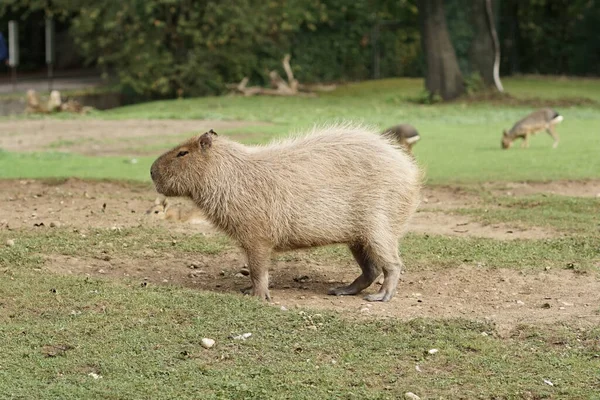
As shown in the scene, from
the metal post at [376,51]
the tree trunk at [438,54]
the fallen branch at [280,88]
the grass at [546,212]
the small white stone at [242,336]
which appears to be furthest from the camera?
the metal post at [376,51]

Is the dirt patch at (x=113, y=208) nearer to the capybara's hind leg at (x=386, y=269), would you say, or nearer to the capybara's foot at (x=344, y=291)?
the capybara's foot at (x=344, y=291)

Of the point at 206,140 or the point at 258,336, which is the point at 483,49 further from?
the point at 258,336

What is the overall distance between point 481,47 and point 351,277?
773 inches

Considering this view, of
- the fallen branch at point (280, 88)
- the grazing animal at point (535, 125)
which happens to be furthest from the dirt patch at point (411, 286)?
the fallen branch at point (280, 88)

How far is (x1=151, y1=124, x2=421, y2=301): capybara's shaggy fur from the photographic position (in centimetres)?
714

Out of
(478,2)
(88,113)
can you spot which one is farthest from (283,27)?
(88,113)

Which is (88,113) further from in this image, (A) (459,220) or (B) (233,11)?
(A) (459,220)

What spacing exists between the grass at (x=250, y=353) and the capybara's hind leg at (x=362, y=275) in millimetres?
1026

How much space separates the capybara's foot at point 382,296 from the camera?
282 inches

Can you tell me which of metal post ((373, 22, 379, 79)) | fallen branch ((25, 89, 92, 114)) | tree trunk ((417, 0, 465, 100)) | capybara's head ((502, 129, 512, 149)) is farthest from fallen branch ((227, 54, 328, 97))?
capybara's head ((502, 129, 512, 149))

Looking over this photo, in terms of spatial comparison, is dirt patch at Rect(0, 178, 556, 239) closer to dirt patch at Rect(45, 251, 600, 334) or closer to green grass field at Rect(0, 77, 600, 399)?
green grass field at Rect(0, 77, 600, 399)

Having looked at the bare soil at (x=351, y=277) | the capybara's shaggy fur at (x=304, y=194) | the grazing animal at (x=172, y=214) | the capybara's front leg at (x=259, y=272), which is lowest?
the grazing animal at (x=172, y=214)

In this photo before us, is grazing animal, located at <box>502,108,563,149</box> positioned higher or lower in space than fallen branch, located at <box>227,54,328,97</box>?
higher

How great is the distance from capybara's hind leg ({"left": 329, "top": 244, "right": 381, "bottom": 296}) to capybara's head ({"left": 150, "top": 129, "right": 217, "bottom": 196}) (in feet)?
3.90
